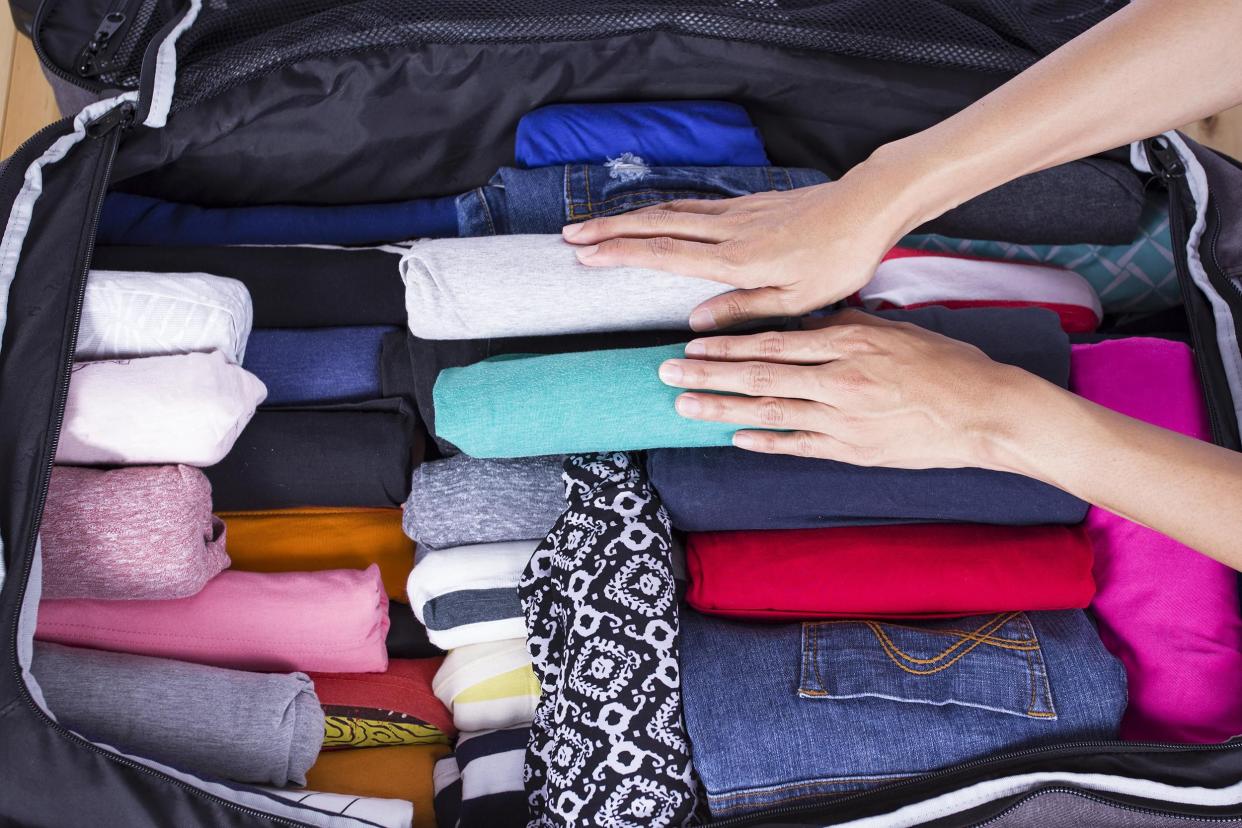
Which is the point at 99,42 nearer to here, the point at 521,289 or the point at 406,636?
the point at 521,289

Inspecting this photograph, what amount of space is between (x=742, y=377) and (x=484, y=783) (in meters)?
0.50

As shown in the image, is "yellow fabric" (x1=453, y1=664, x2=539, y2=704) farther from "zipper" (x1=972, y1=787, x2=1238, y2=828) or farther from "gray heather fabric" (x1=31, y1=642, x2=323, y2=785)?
"zipper" (x1=972, y1=787, x2=1238, y2=828)

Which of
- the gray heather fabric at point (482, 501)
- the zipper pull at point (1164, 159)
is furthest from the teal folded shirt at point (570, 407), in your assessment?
the zipper pull at point (1164, 159)

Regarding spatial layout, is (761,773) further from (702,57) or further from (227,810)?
(702,57)

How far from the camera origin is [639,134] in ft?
→ 3.52

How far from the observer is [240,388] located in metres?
0.89

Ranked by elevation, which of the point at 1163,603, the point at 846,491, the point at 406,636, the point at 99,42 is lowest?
the point at 406,636

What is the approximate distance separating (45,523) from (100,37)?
51 centimetres

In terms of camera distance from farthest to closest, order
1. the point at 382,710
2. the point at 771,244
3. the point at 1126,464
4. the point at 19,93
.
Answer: the point at 19,93 < the point at 382,710 < the point at 771,244 < the point at 1126,464

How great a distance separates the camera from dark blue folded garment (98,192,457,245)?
1096 millimetres

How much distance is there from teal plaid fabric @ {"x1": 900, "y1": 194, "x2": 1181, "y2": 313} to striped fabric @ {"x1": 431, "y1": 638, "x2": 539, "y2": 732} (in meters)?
0.73

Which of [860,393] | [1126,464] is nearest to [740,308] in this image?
[860,393]

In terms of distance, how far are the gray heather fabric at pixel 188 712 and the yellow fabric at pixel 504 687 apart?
0.17m

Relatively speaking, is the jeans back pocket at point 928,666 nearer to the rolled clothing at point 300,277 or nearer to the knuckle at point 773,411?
the knuckle at point 773,411
